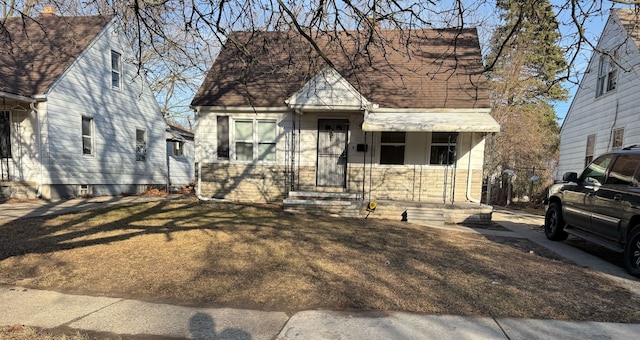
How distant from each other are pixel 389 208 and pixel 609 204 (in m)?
4.99

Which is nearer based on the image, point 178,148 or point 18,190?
point 18,190

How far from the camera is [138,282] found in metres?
4.16

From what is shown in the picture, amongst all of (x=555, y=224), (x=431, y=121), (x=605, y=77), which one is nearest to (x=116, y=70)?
(x=431, y=121)

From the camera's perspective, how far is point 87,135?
1268 cm

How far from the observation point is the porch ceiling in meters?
8.81

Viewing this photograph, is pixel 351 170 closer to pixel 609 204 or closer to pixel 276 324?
pixel 609 204

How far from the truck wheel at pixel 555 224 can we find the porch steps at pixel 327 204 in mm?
4572

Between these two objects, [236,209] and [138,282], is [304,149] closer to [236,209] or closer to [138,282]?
[236,209]

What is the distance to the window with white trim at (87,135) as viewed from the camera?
12508mm

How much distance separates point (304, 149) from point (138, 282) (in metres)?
7.37

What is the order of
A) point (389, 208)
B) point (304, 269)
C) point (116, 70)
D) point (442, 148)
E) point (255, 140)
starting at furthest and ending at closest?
1. point (116, 70)
2. point (255, 140)
3. point (442, 148)
4. point (389, 208)
5. point (304, 269)

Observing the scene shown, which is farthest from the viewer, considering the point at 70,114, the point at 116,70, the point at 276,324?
the point at 116,70

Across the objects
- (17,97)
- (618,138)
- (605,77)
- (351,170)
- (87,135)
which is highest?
(605,77)

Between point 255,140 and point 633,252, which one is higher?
point 255,140
